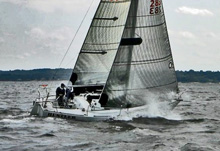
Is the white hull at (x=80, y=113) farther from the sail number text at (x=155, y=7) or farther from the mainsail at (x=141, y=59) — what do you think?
the sail number text at (x=155, y=7)

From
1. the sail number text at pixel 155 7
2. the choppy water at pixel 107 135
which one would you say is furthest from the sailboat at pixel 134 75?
the choppy water at pixel 107 135

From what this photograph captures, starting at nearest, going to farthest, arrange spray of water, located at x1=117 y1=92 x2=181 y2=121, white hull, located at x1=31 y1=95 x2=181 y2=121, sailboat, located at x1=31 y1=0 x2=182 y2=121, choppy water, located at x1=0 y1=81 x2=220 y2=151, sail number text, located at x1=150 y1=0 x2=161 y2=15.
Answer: choppy water, located at x1=0 y1=81 x2=220 y2=151, white hull, located at x1=31 y1=95 x2=181 y2=121, sailboat, located at x1=31 y1=0 x2=182 y2=121, spray of water, located at x1=117 y1=92 x2=181 y2=121, sail number text, located at x1=150 y1=0 x2=161 y2=15

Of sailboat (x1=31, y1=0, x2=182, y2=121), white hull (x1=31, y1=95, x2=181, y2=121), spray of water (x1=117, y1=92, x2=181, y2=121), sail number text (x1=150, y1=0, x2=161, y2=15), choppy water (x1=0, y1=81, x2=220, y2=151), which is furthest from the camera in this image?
sail number text (x1=150, y1=0, x2=161, y2=15)

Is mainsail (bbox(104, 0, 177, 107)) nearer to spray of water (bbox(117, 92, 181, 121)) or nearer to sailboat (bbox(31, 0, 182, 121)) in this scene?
sailboat (bbox(31, 0, 182, 121))

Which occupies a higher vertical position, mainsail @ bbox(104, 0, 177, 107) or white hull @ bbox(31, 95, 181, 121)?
mainsail @ bbox(104, 0, 177, 107)

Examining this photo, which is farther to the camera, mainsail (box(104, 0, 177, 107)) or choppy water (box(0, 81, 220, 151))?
mainsail (box(104, 0, 177, 107))

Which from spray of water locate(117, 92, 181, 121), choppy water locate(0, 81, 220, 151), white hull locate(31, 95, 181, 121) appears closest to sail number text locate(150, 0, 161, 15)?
spray of water locate(117, 92, 181, 121)

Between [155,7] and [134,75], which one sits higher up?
[155,7]

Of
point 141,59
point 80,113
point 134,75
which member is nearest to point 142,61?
point 141,59

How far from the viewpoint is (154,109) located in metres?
21.7

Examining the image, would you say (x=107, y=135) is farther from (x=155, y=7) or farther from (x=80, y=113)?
(x=155, y=7)

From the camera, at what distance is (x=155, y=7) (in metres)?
21.5

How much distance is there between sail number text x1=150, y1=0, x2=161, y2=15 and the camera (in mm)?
21391

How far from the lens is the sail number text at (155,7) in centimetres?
2139
